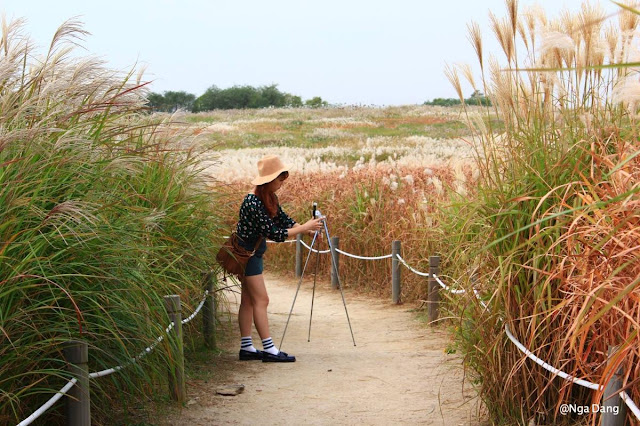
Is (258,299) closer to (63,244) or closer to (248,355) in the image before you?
(248,355)

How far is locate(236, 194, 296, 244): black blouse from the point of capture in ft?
22.4

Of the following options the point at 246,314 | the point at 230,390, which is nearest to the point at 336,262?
the point at 246,314

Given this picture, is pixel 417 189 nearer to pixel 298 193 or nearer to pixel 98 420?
pixel 298 193

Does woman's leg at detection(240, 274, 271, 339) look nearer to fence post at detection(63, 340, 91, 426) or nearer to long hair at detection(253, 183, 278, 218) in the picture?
long hair at detection(253, 183, 278, 218)

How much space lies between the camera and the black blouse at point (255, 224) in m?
6.82

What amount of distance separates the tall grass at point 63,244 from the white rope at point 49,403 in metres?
0.06


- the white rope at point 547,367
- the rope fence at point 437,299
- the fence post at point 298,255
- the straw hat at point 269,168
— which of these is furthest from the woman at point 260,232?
the fence post at point 298,255

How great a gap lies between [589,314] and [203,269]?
353 centimetres

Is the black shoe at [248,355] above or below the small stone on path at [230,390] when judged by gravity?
below

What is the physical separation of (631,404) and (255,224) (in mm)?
4003

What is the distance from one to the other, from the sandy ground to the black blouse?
45.5 inches

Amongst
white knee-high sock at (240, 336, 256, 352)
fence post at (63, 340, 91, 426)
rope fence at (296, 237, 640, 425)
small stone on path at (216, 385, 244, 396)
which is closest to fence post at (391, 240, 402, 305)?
rope fence at (296, 237, 640, 425)

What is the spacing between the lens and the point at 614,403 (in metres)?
3.58

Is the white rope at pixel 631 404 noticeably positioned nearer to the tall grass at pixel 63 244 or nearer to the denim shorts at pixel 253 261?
the tall grass at pixel 63 244
